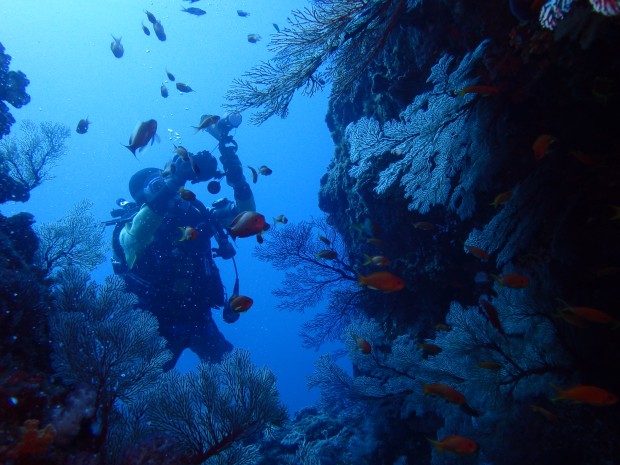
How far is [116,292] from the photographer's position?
162 inches

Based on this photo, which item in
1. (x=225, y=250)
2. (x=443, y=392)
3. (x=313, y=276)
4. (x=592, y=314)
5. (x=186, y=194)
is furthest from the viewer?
(x=225, y=250)

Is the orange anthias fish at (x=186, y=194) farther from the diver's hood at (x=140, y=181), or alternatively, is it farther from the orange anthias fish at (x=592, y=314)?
the orange anthias fish at (x=592, y=314)

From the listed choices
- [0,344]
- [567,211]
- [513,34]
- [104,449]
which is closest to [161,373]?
[104,449]

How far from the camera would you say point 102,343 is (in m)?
3.43

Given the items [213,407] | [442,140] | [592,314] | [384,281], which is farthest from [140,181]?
[592,314]

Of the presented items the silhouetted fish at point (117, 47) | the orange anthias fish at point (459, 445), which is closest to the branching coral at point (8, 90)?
the silhouetted fish at point (117, 47)

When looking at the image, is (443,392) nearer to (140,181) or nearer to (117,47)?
(117,47)

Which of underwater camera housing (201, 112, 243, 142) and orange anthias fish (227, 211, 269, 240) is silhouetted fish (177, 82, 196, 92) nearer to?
underwater camera housing (201, 112, 243, 142)

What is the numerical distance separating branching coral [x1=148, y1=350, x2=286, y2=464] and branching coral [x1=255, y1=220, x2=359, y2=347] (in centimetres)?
346

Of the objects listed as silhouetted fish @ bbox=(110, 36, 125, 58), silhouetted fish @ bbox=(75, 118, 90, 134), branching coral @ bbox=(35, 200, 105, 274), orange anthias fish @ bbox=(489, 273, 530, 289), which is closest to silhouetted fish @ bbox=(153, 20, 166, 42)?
silhouetted fish @ bbox=(110, 36, 125, 58)

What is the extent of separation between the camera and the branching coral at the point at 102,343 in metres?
3.17

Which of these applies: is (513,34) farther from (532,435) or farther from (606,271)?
(532,435)

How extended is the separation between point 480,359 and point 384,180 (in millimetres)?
2303

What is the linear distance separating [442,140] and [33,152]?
338 inches
